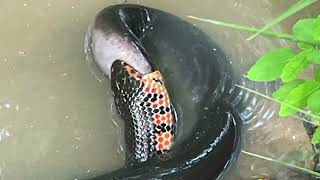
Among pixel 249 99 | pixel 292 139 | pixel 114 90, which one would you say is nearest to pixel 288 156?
pixel 292 139

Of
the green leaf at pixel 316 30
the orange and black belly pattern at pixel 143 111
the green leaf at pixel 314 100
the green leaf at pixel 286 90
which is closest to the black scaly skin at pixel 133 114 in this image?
the orange and black belly pattern at pixel 143 111

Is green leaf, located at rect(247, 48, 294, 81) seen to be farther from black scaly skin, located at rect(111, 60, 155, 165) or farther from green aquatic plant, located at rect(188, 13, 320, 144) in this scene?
black scaly skin, located at rect(111, 60, 155, 165)

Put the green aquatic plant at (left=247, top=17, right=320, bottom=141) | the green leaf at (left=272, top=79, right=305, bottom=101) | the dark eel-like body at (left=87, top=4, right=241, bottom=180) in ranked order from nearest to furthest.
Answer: the green aquatic plant at (left=247, top=17, right=320, bottom=141) < the green leaf at (left=272, top=79, right=305, bottom=101) < the dark eel-like body at (left=87, top=4, right=241, bottom=180)

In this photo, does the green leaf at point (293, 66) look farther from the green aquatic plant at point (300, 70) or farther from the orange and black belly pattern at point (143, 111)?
the orange and black belly pattern at point (143, 111)

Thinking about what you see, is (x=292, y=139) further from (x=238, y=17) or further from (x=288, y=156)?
(x=238, y=17)

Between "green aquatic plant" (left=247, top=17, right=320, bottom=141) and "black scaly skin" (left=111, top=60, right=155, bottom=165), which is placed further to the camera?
"black scaly skin" (left=111, top=60, right=155, bottom=165)

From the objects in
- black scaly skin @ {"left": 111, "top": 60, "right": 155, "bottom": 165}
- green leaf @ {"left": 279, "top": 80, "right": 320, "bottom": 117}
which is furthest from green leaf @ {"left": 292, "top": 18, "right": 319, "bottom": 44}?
black scaly skin @ {"left": 111, "top": 60, "right": 155, "bottom": 165}

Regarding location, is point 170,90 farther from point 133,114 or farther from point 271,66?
point 271,66
